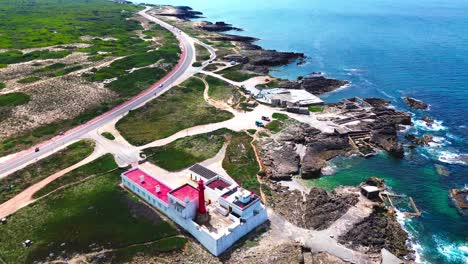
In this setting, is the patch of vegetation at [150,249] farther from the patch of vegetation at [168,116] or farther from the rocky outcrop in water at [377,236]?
the patch of vegetation at [168,116]

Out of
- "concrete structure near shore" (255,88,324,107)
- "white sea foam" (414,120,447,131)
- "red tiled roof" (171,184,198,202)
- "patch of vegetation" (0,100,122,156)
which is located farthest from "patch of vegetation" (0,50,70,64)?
"white sea foam" (414,120,447,131)

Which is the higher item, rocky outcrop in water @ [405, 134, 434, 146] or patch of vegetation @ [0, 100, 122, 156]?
rocky outcrop in water @ [405, 134, 434, 146]

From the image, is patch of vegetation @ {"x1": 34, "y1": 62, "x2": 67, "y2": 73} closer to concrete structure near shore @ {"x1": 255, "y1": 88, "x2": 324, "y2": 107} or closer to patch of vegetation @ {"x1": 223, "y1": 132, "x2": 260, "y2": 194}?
concrete structure near shore @ {"x1": 255, "y1": 88, "x2": 324, "y2": 107}

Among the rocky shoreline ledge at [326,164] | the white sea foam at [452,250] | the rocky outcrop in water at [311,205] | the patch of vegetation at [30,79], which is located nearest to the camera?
the white sea foam at [452,250]

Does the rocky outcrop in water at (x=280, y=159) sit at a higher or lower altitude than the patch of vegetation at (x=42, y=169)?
higher

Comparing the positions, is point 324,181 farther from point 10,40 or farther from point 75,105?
point 10,40

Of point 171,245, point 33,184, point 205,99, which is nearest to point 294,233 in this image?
point 171,245

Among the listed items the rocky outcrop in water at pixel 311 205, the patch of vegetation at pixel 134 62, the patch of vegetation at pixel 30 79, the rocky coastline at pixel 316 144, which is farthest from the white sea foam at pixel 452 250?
the patch of vegetation at pixel 30 79
